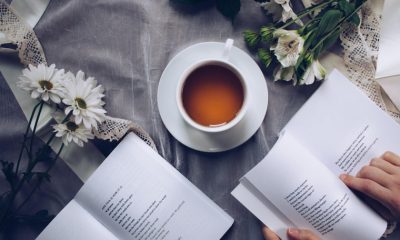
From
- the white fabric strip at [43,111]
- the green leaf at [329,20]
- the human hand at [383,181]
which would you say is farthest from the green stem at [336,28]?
the white fabric strip at [43,111]

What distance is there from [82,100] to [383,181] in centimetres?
54

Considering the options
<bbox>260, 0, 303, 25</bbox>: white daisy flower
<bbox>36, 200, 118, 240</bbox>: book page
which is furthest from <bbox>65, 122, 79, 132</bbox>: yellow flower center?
<bbox>260, 0, 303, 25</bbox>: white daisy flower

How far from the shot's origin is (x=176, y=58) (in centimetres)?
73

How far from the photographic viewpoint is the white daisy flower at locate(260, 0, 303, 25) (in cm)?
70

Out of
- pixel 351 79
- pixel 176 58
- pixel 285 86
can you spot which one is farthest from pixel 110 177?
pixel 351 79

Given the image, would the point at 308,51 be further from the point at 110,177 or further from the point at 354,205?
the point at 110,177

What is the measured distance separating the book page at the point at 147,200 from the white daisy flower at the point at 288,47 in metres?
0.27

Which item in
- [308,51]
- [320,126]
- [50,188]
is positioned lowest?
[50,188]

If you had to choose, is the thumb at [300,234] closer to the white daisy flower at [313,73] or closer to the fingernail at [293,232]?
the fingernail at [293,232]

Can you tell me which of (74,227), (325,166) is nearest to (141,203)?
(74,227)

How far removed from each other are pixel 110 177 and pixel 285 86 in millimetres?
→ 355

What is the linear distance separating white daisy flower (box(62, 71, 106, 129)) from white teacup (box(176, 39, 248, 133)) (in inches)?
5.3

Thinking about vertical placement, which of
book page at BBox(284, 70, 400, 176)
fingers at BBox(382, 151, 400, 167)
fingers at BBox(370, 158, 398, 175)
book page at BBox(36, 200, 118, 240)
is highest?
book page at BBox(284, 70, 400, 176)

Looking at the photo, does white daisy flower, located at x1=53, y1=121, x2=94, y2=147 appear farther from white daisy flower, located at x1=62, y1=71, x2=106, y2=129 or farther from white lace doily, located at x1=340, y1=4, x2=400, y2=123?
white lace doily, located at x1=340, y1=4, x2=400, y2=123
